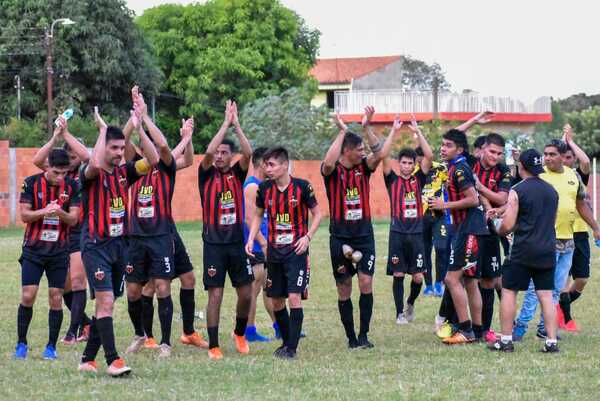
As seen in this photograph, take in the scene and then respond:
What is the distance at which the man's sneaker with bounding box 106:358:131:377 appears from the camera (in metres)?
9.61

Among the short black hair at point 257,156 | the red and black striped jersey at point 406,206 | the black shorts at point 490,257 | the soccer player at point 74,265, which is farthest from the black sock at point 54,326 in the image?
the red and black striped jersey at point 406,206

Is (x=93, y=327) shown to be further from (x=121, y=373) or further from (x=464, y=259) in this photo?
(x=464, y=259)

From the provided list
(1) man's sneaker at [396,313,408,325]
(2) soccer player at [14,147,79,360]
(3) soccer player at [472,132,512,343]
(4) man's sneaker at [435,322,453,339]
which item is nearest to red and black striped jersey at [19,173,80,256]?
(2) soccer player at [14,147,79,360]

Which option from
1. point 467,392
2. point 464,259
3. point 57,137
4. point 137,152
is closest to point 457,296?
point 464,259

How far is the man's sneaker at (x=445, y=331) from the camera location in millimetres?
12117

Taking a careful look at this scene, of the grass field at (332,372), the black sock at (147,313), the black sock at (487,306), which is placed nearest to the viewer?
the grass field at (332,372)

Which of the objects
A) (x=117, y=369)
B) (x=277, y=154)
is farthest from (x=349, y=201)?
(x=117, y=369)

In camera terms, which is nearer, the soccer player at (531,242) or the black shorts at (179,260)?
the soccer player at (531,242)

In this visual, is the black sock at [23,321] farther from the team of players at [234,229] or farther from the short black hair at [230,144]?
the short black hair at [230,144]

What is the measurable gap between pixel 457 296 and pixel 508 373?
2115mm

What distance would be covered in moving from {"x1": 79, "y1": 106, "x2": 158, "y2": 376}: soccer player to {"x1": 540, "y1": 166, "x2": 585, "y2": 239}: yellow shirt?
475 cm

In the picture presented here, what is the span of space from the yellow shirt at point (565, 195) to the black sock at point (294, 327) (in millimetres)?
3237

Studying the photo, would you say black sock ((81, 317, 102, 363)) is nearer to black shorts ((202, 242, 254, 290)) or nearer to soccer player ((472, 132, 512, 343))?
black shorts ((202, 242, 254, 290))

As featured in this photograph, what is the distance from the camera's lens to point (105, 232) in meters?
9.99
